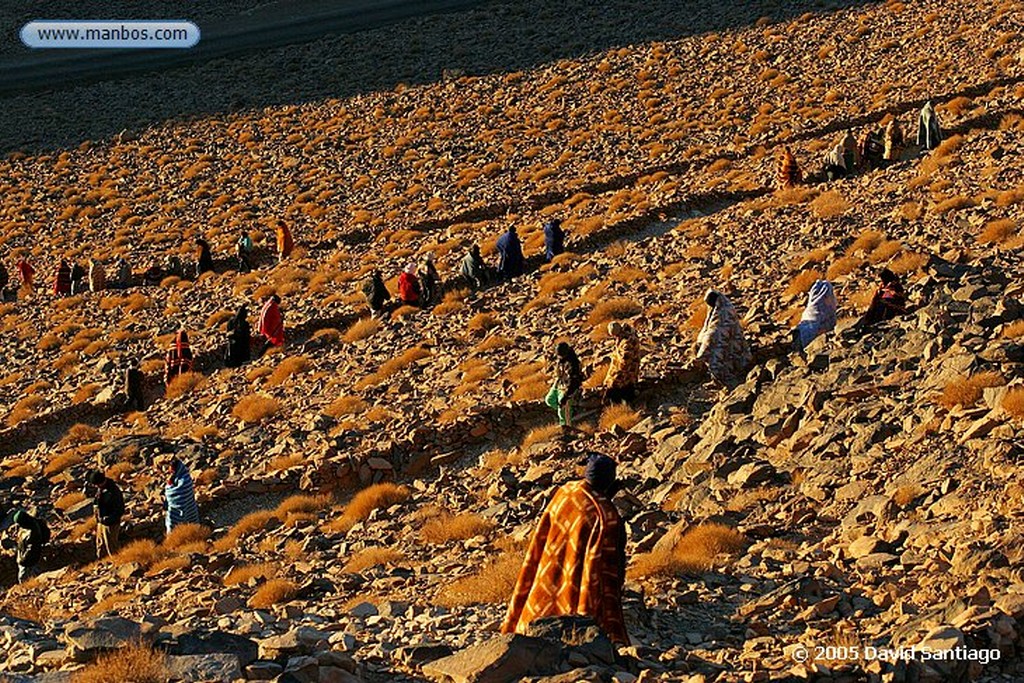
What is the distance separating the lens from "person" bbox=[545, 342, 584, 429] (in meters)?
16.5

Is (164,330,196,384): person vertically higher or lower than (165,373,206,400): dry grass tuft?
higher

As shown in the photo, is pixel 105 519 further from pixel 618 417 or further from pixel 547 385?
pixel 618 417

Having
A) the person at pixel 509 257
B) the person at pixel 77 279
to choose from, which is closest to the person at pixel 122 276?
the person at pixel 77 279

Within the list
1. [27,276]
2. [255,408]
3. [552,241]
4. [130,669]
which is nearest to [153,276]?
[27,276]

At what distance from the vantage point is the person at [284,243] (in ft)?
104

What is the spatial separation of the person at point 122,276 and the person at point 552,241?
429 inches

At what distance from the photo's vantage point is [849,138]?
89.6 feet

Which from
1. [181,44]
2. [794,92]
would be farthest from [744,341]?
[181,44]

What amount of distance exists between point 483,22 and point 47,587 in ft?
136

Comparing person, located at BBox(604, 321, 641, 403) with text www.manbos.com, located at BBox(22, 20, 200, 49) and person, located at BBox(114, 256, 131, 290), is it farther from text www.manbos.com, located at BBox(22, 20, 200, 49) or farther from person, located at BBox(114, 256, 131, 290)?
text www.manbos.com, located at BBox(22, 20, 200, 49)

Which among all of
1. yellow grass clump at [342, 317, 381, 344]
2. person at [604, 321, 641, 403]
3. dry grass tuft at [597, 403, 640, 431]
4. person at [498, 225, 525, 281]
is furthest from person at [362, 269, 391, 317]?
dry grass tuft at [597, 403, 640, 431]

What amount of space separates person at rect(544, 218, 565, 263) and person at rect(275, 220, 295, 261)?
8128 mm

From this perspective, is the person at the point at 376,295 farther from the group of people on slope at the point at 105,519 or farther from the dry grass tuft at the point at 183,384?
the group of people on slope at the point at 105,519

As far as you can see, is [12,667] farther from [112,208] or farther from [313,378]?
[112,208]
